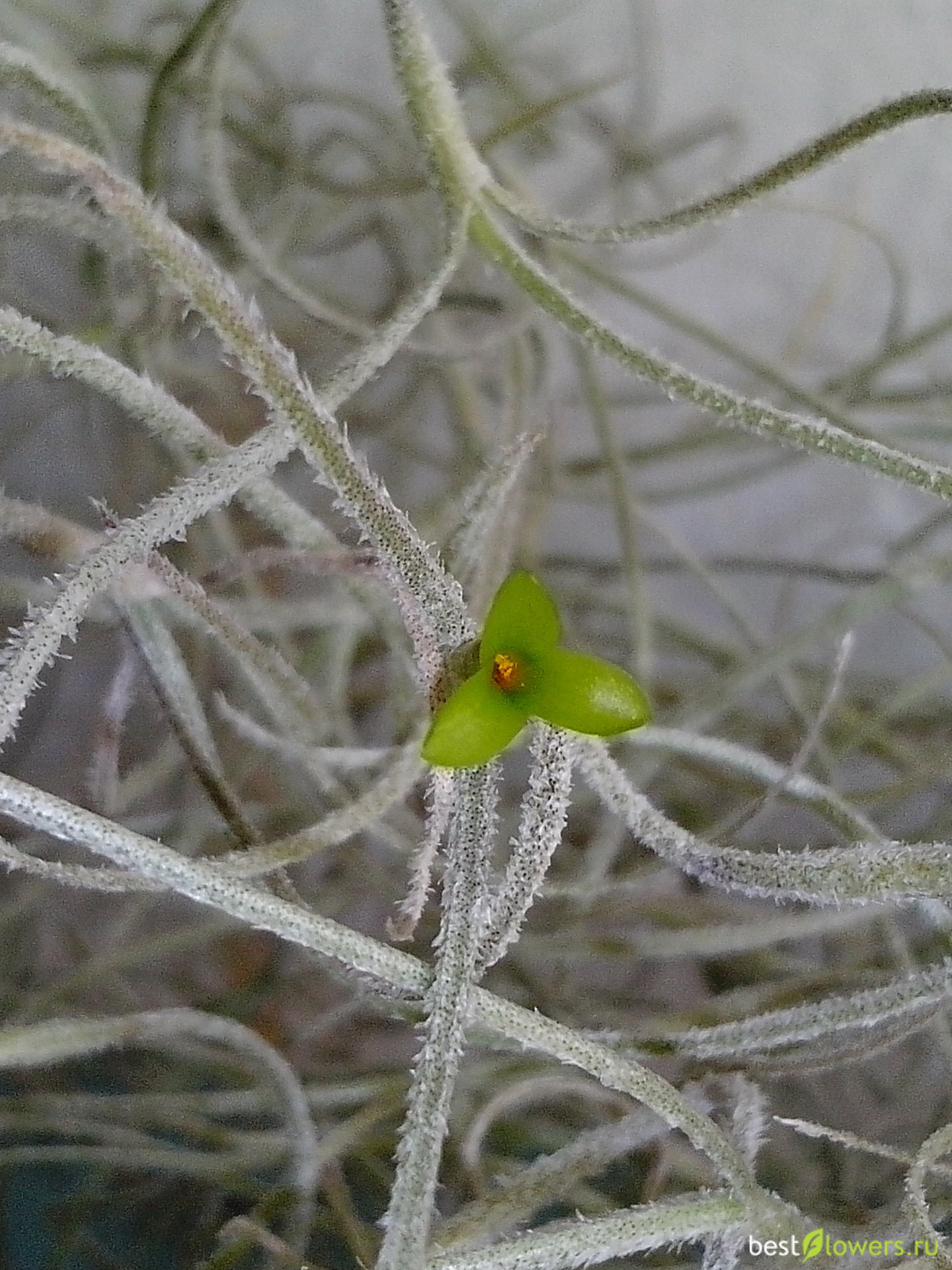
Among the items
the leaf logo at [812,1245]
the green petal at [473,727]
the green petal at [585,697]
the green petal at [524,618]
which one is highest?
the green petal at [524,618]

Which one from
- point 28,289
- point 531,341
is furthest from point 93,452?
point 531,341

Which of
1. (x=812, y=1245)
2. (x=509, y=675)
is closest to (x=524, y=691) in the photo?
(x=509, y=675)

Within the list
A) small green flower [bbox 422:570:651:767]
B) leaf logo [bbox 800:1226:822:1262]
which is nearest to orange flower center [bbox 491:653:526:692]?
small green flower [bbox 422:570:651:767]

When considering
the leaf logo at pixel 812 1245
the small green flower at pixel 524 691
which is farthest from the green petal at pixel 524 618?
the leaf logo at pixel 812 1245

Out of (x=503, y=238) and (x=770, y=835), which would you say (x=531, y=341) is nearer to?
(x=503, y=238)

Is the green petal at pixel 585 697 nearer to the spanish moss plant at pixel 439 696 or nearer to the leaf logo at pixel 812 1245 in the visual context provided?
the spanish moss plant at pixel 439 696

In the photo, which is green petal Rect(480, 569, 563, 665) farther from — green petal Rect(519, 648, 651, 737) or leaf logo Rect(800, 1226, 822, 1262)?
leaf logo Rect(800, 1226, 822, 1262)

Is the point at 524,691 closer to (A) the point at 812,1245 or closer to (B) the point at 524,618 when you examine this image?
(B) the point at 524,618
